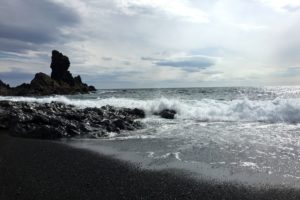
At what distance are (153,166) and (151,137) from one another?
14.8ft

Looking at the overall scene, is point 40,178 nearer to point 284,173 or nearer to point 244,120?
point 284,173

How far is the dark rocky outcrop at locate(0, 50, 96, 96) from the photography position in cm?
5869

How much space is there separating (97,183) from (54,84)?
60.2 meters

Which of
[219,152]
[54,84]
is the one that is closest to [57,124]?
[219,152]

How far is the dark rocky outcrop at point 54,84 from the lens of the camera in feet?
193

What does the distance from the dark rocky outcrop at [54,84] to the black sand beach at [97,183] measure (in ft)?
169

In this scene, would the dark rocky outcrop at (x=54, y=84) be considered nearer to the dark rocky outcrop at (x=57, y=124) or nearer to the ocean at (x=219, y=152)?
the dark rocky outcrop at (x=57, y=124)

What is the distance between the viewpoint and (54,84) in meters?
63.4

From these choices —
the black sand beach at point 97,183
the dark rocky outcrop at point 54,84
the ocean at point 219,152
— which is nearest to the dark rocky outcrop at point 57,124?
the ocean at point 219,152

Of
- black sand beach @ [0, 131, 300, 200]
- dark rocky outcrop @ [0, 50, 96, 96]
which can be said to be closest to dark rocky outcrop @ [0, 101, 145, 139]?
black sand beach @ [0, 131, 300, 200]

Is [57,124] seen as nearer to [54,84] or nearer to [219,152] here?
[219,152]

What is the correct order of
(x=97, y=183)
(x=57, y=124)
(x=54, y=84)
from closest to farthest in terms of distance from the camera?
(x=97, y=183) < (x=57, y=124) < (x=54, y=84)

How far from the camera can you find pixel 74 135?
1325 cm

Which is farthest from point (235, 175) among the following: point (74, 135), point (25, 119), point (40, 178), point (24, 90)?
point (24, 90)
